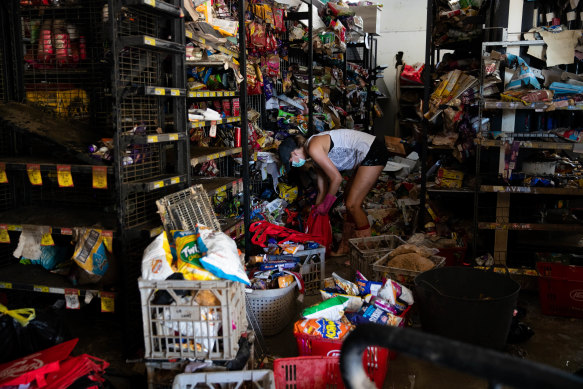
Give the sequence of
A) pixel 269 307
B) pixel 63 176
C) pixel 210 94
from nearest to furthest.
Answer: pixel 63 176 < pixel 269 307 < pixel 210 94

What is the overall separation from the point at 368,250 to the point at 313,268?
0.55 meters

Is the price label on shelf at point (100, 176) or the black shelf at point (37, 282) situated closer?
the price label on shelf at point (100, 176)

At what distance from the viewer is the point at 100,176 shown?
3443 millimetres

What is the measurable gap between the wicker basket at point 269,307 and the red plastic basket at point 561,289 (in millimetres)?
2200

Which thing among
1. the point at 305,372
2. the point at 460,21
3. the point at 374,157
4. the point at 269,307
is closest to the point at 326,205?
the point at 374,157

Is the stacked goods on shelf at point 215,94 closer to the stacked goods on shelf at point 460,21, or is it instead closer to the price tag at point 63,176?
the price tag at point 63,176

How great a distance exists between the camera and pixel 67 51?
3990mm

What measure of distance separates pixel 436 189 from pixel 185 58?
3.11 metres

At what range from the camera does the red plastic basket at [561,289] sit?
4.01m

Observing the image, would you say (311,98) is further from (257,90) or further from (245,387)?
(245,387)

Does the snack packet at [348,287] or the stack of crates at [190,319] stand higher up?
the stack of crates at [190,319]

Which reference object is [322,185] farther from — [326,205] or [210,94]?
[210,94]

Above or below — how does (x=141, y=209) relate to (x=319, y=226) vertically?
above

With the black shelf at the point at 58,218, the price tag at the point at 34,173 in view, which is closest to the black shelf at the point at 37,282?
the black shelf at the point at 58,218
